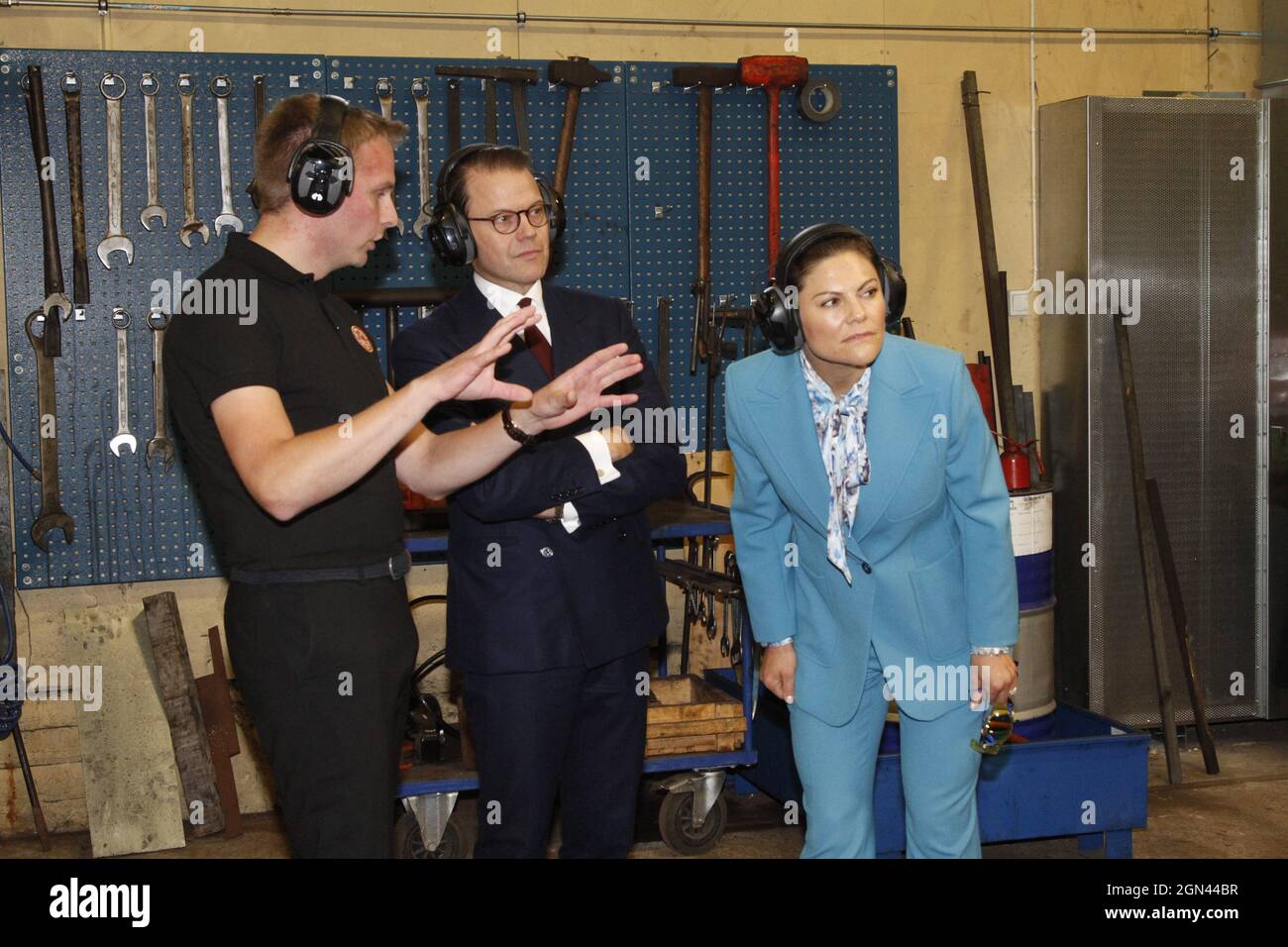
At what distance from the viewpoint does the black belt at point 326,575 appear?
7.43 feet

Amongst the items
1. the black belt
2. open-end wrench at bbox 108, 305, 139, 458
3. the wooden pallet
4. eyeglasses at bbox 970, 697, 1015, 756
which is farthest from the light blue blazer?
open-end wrench at bbox 108, 305, 139, 458

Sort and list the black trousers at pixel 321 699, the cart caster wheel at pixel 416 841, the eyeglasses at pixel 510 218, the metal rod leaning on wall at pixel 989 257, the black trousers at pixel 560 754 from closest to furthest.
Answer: the black trousers at pixel 321 699, the black trousers at pixel 560 754, the eyeglasses at pixel 510 218, the cart caster wheel at pixel 416 841, the metal rod leaning on wall at pixel 989 257

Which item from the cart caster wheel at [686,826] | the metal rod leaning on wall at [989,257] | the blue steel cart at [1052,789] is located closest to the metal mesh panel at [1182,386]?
the metal rod leaning on wall at [989,257]

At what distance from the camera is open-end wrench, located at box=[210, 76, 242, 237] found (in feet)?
15.2

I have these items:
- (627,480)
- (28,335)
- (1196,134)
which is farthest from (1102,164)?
(28,335)

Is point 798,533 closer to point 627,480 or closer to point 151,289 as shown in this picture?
point 627,480

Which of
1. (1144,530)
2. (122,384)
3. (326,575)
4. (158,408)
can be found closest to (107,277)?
(122,384)

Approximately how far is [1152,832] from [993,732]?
2.07 m

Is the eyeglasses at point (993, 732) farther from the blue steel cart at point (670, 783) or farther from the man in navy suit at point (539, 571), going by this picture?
the blue steel cart at point (670, 783)

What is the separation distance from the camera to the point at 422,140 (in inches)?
189

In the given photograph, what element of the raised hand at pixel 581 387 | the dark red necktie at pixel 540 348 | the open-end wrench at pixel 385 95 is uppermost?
the open-end wrench at pixel 385 95

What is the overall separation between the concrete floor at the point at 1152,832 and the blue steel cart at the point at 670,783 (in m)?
0.10

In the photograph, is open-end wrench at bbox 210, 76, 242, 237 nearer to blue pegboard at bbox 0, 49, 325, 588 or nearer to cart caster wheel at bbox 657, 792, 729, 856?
blue pegboard at bbox 0, 49, 325, 588

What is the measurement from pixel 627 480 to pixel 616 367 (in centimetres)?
47
